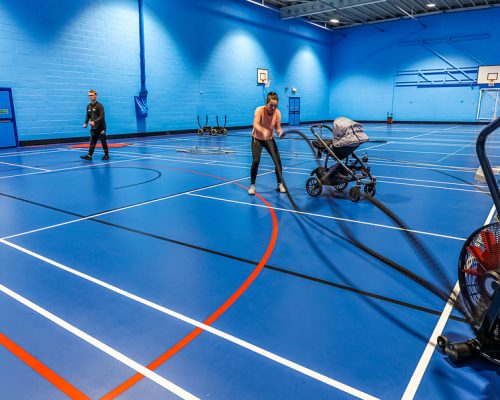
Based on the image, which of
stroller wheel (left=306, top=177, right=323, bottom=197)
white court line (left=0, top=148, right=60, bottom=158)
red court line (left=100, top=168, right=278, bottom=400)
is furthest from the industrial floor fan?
white court line (left=0, top=148, right=60, bottom=158)

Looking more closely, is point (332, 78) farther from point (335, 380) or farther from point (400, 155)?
point (335, 380)

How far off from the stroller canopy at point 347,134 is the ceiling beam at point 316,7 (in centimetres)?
1836

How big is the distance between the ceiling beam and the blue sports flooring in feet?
60.7

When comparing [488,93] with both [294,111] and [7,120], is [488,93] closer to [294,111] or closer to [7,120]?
[294,111]

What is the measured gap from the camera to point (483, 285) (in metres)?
2.13

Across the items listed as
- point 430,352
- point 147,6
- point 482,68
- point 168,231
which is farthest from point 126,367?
point 482,68

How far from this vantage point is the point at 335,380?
6.57 feet

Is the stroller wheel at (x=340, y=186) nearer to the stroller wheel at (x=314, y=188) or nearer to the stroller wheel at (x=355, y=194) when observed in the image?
the stroller wheel at (x=314, y=188)

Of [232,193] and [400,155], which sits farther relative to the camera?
[400,155]

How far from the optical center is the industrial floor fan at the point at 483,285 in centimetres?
196

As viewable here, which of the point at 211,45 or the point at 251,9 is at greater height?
the point at 251,9

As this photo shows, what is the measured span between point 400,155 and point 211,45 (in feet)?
41.6

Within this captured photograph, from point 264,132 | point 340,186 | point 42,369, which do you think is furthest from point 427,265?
point 264,132

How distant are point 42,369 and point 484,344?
2.53 meters
